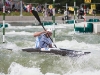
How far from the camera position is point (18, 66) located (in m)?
9.13

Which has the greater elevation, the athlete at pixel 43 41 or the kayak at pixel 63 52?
the athlete at pixel 43 41

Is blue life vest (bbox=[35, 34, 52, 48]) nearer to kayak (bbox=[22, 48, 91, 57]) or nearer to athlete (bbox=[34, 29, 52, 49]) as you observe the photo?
athlete (bbox=[34, 29, 52, 49])

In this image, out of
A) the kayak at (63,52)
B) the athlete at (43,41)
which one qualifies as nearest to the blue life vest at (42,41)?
the athlete at (43,41)

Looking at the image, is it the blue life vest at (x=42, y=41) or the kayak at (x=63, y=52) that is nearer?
the kayak at (x=63, y=52)

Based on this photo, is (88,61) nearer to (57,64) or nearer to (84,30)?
(57,64)

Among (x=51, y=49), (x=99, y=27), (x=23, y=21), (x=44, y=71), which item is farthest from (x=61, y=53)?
(x=23, y=21)

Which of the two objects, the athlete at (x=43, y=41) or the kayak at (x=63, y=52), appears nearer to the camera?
the kayak at (x=63, y=52)

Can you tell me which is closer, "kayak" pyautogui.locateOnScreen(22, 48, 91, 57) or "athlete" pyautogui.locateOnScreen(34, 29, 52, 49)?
"kayak" pyautogui.locateOnScreen(22, 48, 91, 57)

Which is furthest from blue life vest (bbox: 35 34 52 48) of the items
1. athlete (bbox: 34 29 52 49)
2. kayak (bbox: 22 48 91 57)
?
kayak (bbox: 22 48 91 57)

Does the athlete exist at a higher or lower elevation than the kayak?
higher

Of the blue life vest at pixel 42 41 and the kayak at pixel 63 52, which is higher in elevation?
the blue life vest at pixel 42 41

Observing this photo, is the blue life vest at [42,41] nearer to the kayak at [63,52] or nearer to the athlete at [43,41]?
the athlete at [43,41]

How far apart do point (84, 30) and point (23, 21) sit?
493 inches

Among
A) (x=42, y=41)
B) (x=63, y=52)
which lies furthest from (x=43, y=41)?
(x=63, y=52)
